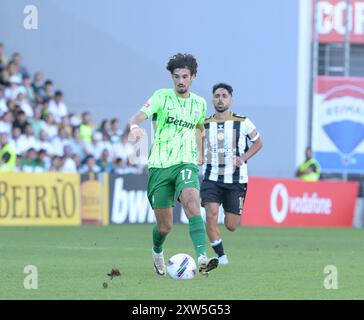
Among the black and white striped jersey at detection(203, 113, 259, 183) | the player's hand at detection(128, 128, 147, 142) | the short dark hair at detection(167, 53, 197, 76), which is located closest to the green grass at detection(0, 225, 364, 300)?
the black and white striped jersey at detection(203, 113, 259, 183)

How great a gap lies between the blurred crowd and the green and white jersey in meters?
13.0

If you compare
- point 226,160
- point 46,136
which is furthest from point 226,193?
Result: point 46,136

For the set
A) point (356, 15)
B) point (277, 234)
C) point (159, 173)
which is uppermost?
point (356, 15)

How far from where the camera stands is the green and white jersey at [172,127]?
13.3 meters

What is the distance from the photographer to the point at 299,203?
2933 cm

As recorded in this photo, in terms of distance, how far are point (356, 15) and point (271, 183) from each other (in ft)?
24.7

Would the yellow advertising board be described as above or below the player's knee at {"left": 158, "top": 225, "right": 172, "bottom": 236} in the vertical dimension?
below

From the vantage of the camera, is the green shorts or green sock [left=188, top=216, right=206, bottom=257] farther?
the green shorts

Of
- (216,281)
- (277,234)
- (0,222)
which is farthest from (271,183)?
(216,281)

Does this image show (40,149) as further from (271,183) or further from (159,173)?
(159,173)

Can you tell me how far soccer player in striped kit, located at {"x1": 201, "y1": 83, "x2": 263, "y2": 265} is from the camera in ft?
51.6

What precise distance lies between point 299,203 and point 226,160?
1351 cm

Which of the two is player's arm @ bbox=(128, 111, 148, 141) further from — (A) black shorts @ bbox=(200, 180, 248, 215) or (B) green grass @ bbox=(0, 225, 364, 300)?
(A) black shorts @ bbox=(200, 180, 248, 215)

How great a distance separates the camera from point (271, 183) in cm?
2880
